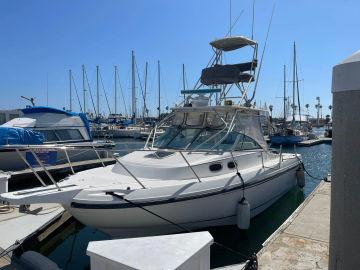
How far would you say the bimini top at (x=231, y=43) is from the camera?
10445 mm

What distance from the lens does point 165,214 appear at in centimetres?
604

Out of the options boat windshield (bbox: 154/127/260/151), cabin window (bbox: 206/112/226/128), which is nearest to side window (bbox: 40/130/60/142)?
boat windshield (bbox: 154/127/260/151)

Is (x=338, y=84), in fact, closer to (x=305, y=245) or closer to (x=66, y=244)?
(x=305, y=245)

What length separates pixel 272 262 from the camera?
4.35 m

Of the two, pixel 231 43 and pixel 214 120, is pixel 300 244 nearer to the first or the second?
pixel 214 120

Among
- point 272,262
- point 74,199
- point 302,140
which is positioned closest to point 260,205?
point 272,262

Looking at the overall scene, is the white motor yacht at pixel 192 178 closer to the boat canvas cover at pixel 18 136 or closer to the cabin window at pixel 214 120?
the cabin window at pixel 214 120

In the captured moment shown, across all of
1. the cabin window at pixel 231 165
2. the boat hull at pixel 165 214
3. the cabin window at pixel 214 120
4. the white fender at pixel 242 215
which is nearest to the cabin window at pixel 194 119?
the cabin window at pixel 214 120

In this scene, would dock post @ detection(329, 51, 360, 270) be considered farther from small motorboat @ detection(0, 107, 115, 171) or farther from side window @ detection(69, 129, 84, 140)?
side window @ detection(69, 129, 84, 140)

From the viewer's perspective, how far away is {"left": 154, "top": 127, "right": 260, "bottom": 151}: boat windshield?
26.5 ft

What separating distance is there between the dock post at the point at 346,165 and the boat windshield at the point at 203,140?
5.95 m

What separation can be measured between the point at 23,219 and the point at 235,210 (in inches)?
177

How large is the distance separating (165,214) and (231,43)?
21.5ft

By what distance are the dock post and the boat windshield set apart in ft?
19.5
